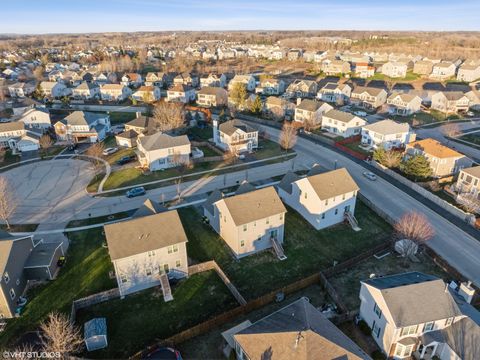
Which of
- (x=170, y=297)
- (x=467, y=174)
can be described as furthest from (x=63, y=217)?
(x=467, y=174)

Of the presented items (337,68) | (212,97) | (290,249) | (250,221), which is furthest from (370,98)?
(250,221)

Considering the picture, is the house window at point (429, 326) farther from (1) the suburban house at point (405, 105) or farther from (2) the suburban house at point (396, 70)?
(2) the suburban house at point (396, 70)

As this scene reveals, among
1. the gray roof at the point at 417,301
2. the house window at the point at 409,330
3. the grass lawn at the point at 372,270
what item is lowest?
the grass lawn at the point at 372,270

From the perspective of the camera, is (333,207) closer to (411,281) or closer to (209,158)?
(411,281)

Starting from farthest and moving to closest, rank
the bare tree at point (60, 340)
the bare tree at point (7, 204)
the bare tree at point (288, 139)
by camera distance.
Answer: the bare tree at point (288, 139)
the bare tree at point (7, 204)
the bare tree at point (60, 340)

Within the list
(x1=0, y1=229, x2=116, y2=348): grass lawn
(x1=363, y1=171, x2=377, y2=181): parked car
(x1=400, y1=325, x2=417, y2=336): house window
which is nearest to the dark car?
(x1=0, y1=229, x2=116, y2=348): grass lawn

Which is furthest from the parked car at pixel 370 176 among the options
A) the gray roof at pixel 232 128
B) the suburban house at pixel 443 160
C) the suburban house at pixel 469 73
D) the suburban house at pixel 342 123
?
the suburban house at pixel 469 73
